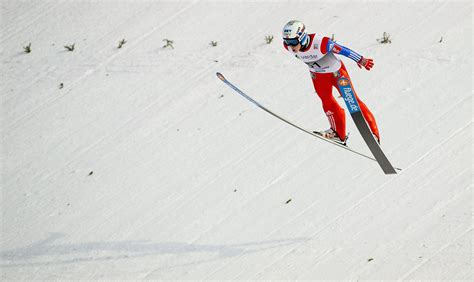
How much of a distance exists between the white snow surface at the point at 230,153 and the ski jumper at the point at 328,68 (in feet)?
5.19

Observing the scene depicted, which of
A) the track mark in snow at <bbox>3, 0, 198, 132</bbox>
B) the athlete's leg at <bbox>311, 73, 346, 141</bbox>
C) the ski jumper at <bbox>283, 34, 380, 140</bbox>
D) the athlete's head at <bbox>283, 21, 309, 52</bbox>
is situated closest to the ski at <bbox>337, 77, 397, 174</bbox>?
the ski jumper at <bbox>283, 34, 380, 140</bbox>

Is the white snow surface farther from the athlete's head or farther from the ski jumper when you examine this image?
the athlete's head

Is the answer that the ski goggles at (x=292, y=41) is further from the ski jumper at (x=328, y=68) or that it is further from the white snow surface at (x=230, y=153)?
the white snow surface at (x=230, y=153)

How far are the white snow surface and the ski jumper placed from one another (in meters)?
1.58

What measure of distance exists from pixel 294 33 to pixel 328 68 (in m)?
0.77

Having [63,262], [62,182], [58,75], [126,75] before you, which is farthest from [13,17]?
[63,262]

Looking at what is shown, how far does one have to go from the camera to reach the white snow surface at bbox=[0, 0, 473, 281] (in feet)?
31.7

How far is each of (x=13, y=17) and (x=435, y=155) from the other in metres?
9.98

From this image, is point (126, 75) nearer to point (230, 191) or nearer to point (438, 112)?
point (230, 191)

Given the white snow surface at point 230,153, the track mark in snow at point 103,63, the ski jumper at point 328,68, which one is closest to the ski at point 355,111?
the ski jumper at point 328,68

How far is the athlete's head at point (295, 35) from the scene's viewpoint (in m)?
8.06

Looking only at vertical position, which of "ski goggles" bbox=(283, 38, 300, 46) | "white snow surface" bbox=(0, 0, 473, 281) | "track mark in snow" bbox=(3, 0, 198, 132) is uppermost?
"ski goggles" bbox=(283, 38, 300, 46)

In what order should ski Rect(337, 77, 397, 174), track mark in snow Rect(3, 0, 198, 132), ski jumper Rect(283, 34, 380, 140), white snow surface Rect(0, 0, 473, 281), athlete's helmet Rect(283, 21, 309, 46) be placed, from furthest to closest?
track mark in snow Rect(3, 0, 198, 132) < white snow surface Rect(0, 0, 473, 281) < ski Rect(337, 77, 397, 174) < ski jumper Rect(283, 34, 380, 140) < athlete's helmet Rect(283, 21, 309, 46)

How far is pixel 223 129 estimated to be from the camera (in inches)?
461
